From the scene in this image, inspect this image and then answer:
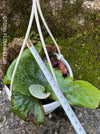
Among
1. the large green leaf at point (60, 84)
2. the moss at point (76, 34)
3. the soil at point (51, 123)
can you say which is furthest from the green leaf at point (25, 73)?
the moss at point (76, 34)

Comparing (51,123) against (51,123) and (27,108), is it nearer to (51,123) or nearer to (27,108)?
(51,123)

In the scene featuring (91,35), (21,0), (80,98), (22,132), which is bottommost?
(22,132)

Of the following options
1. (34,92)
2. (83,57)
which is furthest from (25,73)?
(83,57)

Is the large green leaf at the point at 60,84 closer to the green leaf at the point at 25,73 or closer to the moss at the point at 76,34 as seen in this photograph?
the green leaf at the point at 25,73

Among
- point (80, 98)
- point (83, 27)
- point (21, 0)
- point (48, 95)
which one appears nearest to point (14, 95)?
point (48, 95)

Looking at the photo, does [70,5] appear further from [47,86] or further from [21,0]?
[47,86]

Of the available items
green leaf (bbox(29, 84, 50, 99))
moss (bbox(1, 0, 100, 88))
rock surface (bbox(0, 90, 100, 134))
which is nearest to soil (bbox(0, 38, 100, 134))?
rock surface (bbox(0, 90, 100, 134))
